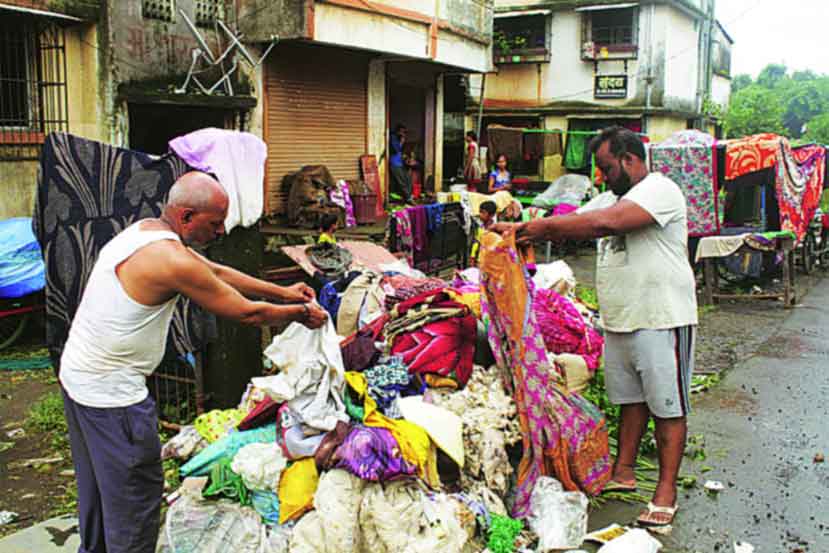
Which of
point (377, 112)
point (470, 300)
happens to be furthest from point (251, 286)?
point (377, 112)

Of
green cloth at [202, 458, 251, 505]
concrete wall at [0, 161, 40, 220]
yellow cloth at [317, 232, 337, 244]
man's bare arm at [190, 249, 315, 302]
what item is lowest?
green cloth at [202, 458, 251, 505]

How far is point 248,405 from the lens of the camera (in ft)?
17.1

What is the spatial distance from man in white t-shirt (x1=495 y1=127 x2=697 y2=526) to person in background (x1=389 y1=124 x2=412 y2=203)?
447 inches

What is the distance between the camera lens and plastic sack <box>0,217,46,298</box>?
316 inches

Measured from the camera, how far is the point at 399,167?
16.1m

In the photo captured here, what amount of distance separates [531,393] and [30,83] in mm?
7583

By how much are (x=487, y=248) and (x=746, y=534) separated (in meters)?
2.19

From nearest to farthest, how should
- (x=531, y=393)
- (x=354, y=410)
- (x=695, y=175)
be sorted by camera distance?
(x=354, y=410) < (x=531, y=393) < (x=695, y=175)

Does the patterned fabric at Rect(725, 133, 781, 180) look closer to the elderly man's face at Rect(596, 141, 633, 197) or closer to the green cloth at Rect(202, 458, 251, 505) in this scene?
the elderly man's face at Rect(596, 141, 633, 197)

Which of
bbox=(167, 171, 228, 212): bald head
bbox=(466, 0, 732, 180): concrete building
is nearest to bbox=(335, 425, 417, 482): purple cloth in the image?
bbox=(167, 171, 228, 212): bald head

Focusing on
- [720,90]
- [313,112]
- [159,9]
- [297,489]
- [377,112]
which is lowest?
[297,489]

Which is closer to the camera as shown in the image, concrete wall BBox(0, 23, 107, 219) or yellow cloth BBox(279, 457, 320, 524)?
yellow cloth BBox(279, 457, 320, 524)

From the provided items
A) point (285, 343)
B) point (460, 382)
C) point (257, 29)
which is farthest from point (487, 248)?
point (257, 29)

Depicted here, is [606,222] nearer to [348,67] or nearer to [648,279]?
[648,279]
